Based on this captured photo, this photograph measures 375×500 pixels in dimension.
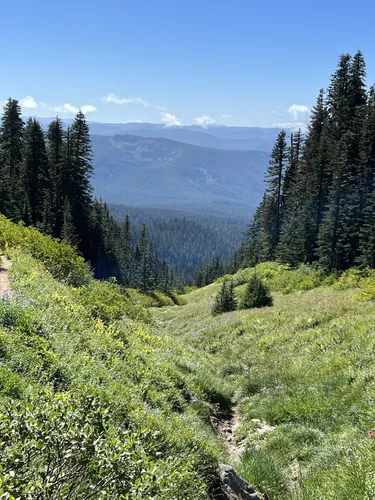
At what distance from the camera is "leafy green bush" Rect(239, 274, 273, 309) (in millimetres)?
24547

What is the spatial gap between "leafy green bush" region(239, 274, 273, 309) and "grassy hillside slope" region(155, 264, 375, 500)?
559 centimetres

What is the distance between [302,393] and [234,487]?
419cm

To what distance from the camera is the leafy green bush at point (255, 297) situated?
2455cm

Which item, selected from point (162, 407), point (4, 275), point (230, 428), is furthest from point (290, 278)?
point (162, 407)

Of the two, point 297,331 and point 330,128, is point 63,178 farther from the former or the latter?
point 297,331

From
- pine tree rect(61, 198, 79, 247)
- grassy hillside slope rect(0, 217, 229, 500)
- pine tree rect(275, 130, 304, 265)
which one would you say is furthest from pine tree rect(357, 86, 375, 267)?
pine tree rect(61, 198, 79, 247)

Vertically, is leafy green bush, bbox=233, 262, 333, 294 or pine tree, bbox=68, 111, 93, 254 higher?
pine tree, bbox=68, 111, 93, 254

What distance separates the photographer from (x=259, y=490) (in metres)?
5.97

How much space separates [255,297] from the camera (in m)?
24.7

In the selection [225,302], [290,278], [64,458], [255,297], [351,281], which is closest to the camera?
[64,458]

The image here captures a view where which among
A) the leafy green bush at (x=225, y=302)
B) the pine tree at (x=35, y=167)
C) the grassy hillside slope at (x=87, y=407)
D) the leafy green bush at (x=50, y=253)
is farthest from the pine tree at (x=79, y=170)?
the grassy hillside slope at (x=87, y=407)

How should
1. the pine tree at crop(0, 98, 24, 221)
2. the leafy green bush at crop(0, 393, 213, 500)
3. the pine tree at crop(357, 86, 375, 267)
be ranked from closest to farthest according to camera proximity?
1. the leafy green bush at crop(0, 393, 213, 500)
2. the pine tree at crop(357, 86, 375, 267)
3. the pine tree at crop(0, 98, 24, 221)

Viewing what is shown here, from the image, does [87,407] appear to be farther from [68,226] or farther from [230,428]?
[68,226]

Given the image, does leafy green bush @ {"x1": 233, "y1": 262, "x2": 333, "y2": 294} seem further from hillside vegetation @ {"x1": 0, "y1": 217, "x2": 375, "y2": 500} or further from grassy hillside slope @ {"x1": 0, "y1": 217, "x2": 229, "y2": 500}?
grassy hillside slope @ {"x1": 0, "y1": 217, "x2": 229, "y2": 500}
